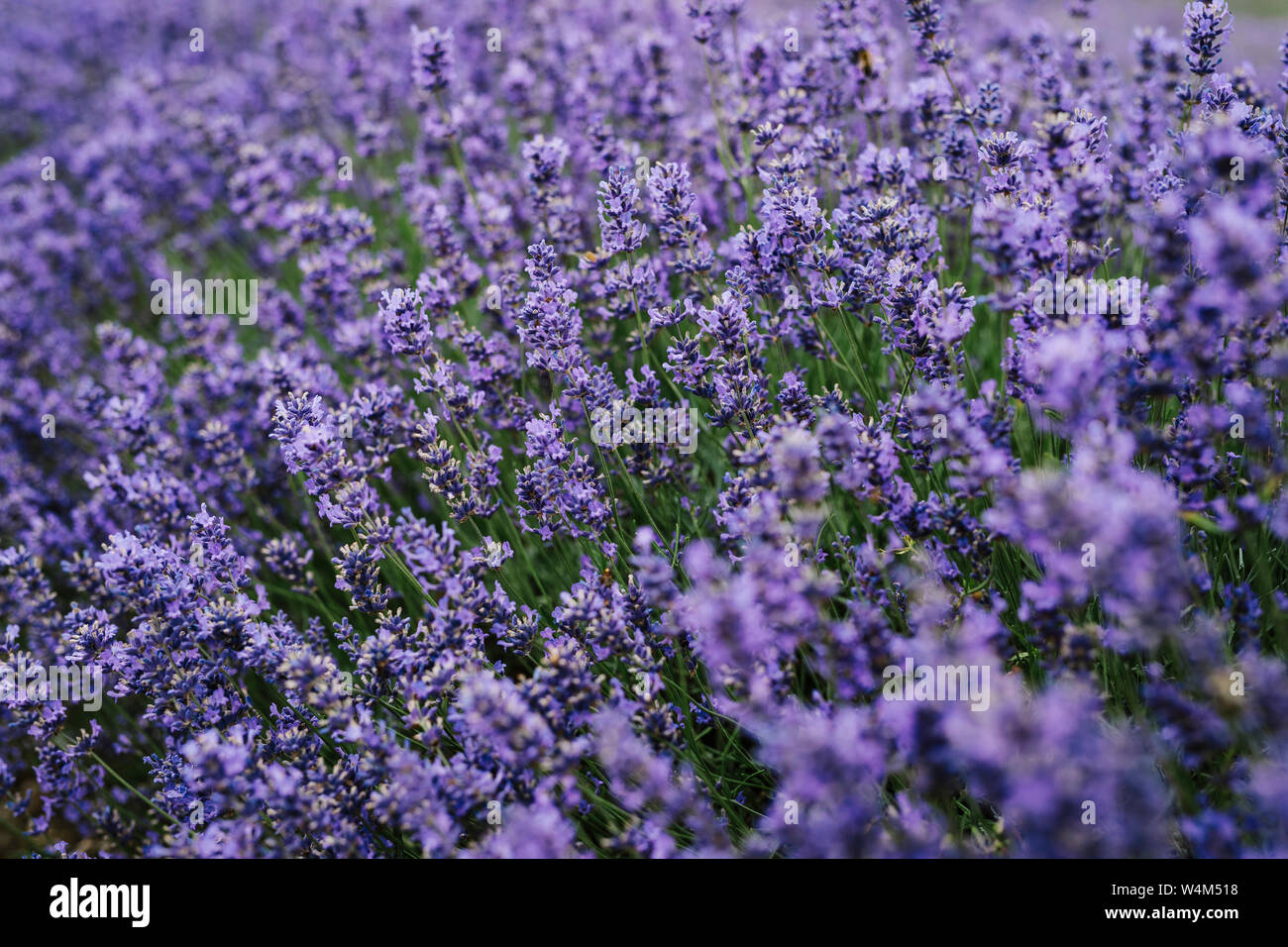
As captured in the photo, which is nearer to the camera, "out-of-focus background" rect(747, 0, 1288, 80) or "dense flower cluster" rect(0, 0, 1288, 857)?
"dense flower cluster" rect(0, 0, 1288, 857)

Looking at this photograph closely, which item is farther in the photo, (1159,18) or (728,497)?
(1159,18)

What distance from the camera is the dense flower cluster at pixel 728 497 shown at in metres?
1.61

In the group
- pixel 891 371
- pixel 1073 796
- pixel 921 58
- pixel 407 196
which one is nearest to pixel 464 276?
pixel 407 196

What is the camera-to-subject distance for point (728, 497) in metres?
2.32

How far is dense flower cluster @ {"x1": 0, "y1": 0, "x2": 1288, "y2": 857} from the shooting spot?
1.61 meters

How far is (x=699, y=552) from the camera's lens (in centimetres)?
164

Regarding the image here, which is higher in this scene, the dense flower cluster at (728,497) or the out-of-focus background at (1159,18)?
the out-of-focus background at (1159,18)

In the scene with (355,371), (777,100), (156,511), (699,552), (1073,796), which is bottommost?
(1073,796)

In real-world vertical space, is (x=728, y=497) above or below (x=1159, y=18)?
below

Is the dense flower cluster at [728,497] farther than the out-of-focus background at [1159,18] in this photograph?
No

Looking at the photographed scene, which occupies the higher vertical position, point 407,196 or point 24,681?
point 407,196

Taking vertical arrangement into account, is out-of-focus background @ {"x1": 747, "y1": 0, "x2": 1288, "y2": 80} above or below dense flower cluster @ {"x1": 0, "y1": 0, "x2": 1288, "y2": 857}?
above
